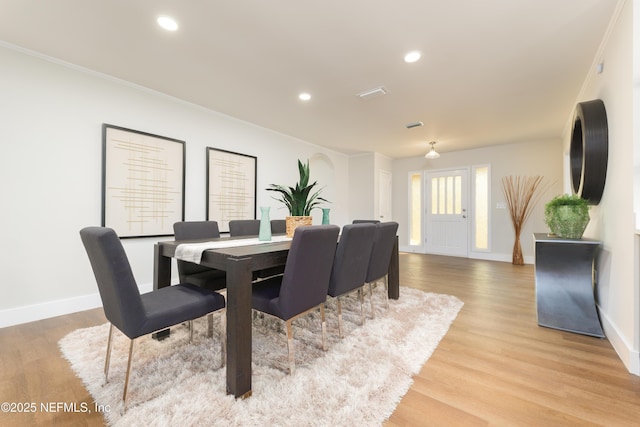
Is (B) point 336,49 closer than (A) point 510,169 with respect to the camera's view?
Yes

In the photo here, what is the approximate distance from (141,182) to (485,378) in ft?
11.7

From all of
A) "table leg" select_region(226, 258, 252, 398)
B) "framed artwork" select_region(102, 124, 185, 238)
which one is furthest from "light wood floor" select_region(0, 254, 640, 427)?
"framed artwork" select_region(102, 124, 185, 238)

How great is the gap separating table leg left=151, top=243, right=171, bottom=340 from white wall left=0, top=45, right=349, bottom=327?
1272 millimetres

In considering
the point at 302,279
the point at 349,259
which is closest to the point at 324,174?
the point at 349,259

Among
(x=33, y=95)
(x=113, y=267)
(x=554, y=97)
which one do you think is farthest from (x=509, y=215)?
(x=33, y=95)

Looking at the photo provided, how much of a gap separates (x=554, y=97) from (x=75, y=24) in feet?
15.7

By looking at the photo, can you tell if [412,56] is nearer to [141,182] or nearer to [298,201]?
[298,201]

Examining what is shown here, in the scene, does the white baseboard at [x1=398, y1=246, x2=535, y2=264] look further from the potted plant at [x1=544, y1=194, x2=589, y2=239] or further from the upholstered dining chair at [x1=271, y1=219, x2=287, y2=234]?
the upholstered dining chair at [x1=271, y1=219, x2=287, y2=234]

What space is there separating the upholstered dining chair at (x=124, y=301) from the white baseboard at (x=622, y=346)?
259cm

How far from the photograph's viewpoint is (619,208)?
1.80 meters

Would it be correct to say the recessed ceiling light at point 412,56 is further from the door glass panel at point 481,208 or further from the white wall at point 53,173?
the door glass panel at point 481,208

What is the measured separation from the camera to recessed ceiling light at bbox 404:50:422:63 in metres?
2.28

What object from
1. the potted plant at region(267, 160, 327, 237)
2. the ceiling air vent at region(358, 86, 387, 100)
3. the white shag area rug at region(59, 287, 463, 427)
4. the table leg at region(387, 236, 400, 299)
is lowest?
the white shag area rug at region(59, 287, 463, 427)

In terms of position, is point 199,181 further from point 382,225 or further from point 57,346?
point 382,225
